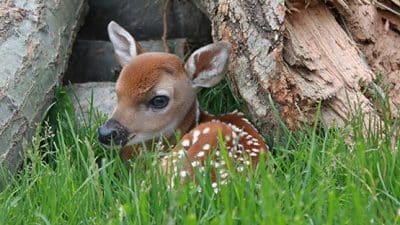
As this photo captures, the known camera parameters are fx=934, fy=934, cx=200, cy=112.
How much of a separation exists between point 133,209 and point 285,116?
1.31m

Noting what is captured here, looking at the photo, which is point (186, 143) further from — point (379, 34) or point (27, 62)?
point (379, 34)

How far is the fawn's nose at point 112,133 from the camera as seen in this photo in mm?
4301

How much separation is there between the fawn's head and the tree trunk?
0.47ft

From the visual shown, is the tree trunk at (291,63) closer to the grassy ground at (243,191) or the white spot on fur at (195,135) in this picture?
the grassy ground at (243,191)

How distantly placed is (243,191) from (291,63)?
4.13 feet

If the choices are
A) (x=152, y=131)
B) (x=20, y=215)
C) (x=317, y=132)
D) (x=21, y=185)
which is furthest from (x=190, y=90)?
(x=20, y=215)

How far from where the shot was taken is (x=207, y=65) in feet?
15.2

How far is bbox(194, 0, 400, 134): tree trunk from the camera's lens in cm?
443

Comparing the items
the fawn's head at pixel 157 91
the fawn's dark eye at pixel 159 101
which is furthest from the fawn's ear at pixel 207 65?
the fawn's dark eye at pixel 159 101

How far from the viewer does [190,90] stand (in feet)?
15.3

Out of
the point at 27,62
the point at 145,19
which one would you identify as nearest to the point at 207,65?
the point at 27,62

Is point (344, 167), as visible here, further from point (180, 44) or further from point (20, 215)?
point (180, 44)

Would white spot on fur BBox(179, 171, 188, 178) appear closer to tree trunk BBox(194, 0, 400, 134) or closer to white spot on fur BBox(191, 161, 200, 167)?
white spot on fur BBox(191, 161, 200, 167)

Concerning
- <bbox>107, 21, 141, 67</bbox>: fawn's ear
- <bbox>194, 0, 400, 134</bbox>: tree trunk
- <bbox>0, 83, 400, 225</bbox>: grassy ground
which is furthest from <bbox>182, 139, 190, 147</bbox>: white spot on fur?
<bbox>107, 21, 141, 67</bbox>: fawn's ear
